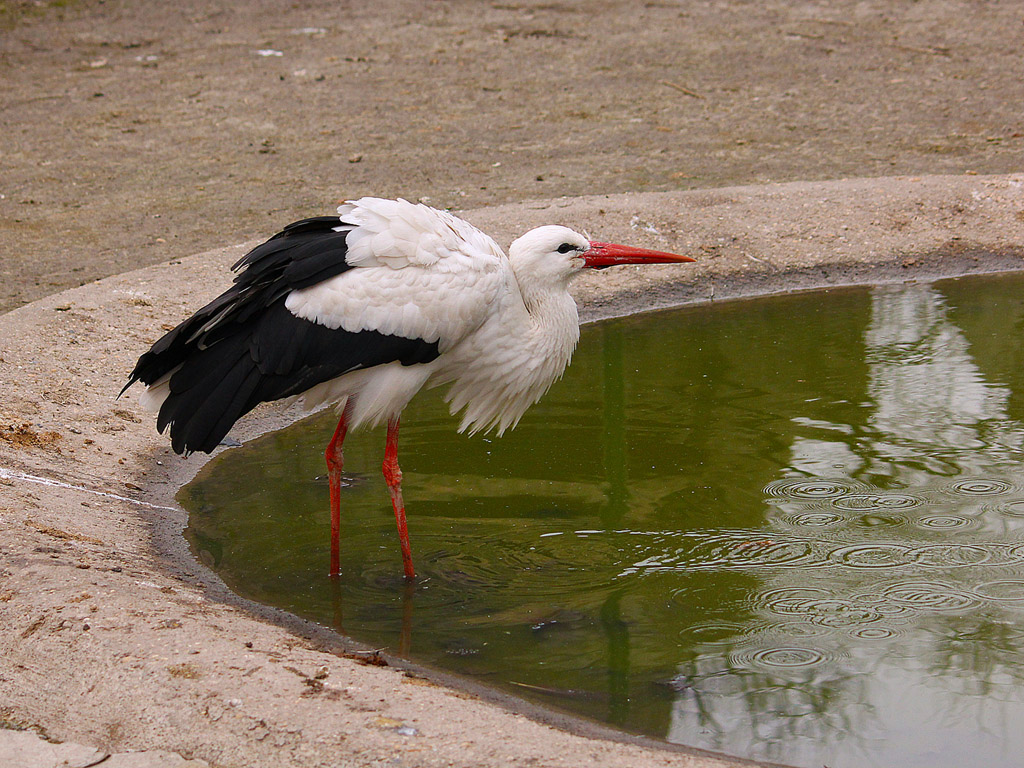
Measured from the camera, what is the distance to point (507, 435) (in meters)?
5.36

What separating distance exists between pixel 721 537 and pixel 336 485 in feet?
4.48

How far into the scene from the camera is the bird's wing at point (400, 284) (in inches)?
161

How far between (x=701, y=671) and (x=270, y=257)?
195cm

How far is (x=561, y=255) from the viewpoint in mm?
4371

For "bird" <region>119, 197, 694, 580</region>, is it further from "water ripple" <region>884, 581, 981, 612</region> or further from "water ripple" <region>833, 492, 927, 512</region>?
"water ripple" <region>884, 581, 981, 612</region>

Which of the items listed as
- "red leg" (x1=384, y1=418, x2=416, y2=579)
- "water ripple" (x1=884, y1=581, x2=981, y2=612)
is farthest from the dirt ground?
"water ripple" (x1=884, y1=581, x2=981, y2=612)

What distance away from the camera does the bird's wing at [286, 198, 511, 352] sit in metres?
4.09

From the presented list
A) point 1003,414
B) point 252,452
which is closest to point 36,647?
point 252,452

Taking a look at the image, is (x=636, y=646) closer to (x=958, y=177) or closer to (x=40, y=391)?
(x=40, y=391)

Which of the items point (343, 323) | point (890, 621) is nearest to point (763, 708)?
point (890, 621)

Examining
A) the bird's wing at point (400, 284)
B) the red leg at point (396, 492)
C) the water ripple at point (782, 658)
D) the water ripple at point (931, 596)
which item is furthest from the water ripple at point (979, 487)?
the red leg at point (396, 492)

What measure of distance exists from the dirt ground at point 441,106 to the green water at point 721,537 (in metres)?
2.80

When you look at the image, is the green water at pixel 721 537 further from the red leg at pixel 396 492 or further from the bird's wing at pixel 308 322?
the bird's wing at pixel 308 322

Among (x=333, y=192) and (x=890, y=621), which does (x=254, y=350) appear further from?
(x=333, y=192)
